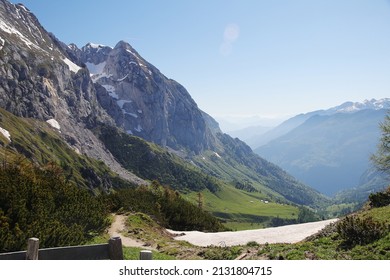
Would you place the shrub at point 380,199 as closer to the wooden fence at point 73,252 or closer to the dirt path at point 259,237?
the dirt path at point 259,237

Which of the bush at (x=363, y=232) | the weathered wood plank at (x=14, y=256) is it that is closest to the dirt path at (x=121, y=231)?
the bush at (x=363, y=232)

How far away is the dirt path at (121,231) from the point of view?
4266 centimetres

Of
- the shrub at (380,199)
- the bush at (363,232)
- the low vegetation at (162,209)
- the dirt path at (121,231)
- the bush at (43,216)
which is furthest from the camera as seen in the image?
the low vegetation at (162,209)

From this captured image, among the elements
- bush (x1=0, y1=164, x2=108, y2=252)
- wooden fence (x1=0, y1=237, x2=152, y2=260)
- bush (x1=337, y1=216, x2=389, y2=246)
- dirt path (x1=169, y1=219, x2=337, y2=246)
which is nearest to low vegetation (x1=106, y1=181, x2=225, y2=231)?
dirt path (x1=169, y1=219, x2=337, y2=246)

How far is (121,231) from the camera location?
48.8 m

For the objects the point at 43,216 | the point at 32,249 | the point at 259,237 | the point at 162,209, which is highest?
the point at 32,249

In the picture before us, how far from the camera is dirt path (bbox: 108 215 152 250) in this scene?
42.7 m

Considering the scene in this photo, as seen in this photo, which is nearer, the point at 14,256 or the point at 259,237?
the point at 14,256

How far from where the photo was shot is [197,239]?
51.5 m

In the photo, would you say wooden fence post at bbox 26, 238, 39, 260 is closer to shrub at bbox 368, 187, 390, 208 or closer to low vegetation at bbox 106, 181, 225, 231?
shrub at bbox 368, 187, 390, 208

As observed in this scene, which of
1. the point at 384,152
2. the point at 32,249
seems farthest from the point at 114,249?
the point at 384,152

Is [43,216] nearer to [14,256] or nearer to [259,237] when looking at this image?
[14,256]

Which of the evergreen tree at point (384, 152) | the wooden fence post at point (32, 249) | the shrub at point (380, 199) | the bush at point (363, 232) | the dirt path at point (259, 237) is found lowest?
the dirt path at point (259, 237)
